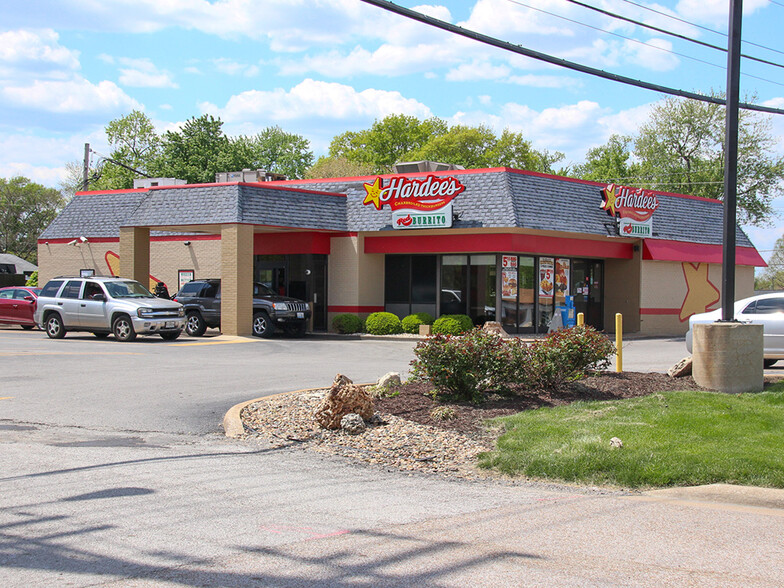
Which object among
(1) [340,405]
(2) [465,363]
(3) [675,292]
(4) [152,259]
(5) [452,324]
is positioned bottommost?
(1) [340,405]

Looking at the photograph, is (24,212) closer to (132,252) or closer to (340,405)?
(132,252)

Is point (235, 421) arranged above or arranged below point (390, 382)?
below

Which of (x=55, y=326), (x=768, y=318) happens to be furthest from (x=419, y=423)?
(x=55, y=326)

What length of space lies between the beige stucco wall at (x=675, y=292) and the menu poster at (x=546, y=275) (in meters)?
4.06

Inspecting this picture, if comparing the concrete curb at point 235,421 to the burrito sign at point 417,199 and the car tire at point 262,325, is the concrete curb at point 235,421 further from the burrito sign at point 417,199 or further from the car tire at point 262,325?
the burrito sign at point 417,199

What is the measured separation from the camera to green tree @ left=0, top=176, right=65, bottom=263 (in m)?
77.2

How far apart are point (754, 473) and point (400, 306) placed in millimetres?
22610

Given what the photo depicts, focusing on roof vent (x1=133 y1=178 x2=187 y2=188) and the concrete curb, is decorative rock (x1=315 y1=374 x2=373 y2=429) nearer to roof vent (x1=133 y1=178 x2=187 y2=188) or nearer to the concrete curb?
the concrete curb

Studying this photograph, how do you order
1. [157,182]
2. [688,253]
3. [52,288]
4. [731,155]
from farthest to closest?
1. [157,182]
2. [688,253]
3. [52,288]
4. [731,155]

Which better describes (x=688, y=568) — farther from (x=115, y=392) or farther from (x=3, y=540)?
(x=115, y=392)

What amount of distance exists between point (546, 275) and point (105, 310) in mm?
15260

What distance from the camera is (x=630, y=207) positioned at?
2933 cm

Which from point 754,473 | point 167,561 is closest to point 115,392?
point 167,561

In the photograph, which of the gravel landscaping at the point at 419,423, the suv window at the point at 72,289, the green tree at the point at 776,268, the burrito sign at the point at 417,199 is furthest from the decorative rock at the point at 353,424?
the green tree at the point at 776,268
